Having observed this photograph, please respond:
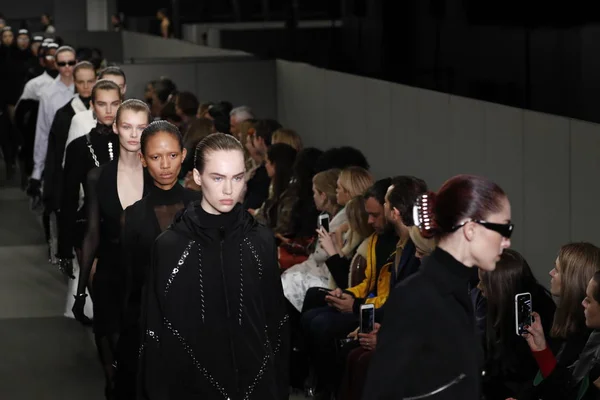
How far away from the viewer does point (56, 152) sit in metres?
8.25

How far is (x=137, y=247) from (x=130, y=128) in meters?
1.13

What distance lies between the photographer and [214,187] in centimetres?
412

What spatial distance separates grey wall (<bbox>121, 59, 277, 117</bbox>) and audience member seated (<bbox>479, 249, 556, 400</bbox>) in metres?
7.85

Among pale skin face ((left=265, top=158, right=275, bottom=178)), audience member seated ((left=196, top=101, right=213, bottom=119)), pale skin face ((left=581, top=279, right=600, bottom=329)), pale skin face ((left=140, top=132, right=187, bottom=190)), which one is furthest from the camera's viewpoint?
audience member seated ((left=196, top=101, right=213, bottom=119))

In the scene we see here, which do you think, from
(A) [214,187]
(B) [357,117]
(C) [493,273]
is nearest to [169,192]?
(A) [214,187]

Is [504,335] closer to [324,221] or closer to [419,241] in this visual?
[419,241]

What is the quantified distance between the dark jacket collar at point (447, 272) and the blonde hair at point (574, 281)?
1868 millimetres

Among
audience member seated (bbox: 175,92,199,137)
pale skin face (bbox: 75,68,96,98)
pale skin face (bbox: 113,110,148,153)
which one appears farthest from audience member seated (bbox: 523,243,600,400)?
audience member seated (bbox: 175,92,199,137)

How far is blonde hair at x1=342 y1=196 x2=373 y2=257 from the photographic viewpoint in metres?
6.54

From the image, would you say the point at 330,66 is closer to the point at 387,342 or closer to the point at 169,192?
the point at 169,192

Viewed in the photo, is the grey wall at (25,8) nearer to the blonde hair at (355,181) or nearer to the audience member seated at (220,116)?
the audience member seated at (220,116)

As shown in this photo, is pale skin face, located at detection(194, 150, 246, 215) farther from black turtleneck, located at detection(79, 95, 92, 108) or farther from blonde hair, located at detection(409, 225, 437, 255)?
black turtleneck, located at detection(79, 95, 92, 108)

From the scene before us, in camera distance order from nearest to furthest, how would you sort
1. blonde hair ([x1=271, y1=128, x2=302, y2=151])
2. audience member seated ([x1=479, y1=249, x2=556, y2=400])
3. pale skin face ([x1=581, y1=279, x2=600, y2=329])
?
pale skin face ([x1=581, y1=279, x2=600, y2=329])
audience member seated ([x1=479, y1=249, x2=556, y2=400])
blonde hair ([x1=271, y1=128, x2=302, y2=151])

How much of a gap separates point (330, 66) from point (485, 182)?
16600 millimetres
